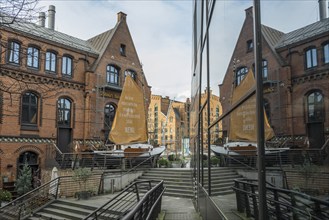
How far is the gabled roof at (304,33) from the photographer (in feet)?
3.69

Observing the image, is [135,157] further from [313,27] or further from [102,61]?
[313,27]

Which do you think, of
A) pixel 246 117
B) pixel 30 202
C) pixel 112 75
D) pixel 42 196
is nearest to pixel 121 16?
pixel 112 75

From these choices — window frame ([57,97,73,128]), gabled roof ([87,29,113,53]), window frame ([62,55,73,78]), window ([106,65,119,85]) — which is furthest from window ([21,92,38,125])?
gabled roof ([87,29,113,53])

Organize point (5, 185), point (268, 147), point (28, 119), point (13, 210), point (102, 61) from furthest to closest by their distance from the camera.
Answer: point (102, 61), point (28, 119), point (5, 185), point (13, 210), point (268, 147)

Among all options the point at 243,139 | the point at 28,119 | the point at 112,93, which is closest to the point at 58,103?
the point at 28,119

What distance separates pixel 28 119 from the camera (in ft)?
63.7

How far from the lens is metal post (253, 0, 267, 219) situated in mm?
1669

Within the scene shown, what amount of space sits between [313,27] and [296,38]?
19cm

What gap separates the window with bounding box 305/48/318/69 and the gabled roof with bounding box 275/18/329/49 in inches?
2.5

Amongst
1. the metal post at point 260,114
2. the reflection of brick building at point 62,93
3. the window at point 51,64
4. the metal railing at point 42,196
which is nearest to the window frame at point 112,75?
the reflection of brick building at point 62,93

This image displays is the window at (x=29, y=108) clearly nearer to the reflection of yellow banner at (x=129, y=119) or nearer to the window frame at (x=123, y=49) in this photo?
the reflection of yellow banner at (x=129, y=119)

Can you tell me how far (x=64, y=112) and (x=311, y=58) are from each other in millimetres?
21776

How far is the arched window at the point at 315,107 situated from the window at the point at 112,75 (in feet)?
78.9

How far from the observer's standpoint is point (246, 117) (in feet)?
6.90
